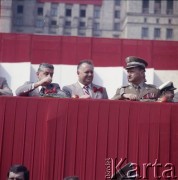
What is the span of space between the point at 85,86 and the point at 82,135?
113cm

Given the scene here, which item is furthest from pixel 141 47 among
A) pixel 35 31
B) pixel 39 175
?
pixel 35 31

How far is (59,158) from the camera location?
5.23 metres

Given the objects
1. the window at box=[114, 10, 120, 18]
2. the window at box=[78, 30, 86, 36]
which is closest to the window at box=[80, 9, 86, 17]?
the window at box=[78, 30, 86, 36]

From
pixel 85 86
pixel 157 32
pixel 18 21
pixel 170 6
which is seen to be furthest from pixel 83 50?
pixel 18 21

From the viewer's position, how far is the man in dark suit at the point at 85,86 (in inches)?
241

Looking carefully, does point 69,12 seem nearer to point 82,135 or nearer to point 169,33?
point 169,33

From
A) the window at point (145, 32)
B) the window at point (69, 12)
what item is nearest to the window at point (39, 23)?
the window at point (69, 12)

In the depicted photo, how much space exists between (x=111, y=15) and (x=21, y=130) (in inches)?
2510

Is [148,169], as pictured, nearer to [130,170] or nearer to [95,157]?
[130,170]

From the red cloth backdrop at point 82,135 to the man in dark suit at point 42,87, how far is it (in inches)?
15.6

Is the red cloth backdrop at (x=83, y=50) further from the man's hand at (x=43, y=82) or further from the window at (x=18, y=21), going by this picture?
the window at (x=18, y=21)

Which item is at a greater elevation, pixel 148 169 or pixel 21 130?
pixel 21 130

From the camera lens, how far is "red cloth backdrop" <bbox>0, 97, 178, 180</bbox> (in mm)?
5242

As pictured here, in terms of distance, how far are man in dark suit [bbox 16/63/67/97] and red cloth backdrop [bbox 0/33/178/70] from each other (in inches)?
110
